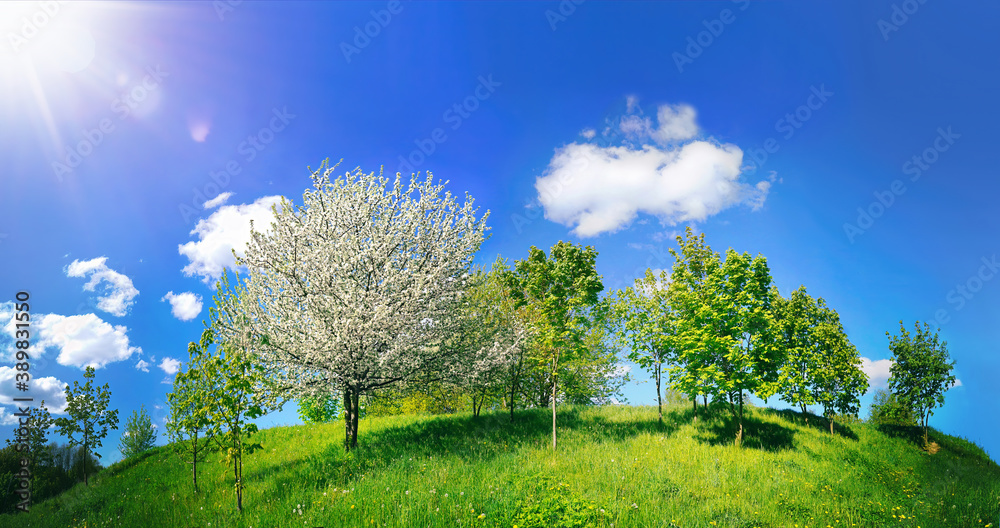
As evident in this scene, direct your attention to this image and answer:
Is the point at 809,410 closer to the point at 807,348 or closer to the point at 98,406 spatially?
the point at 807,348

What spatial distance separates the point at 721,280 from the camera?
18.8 meters

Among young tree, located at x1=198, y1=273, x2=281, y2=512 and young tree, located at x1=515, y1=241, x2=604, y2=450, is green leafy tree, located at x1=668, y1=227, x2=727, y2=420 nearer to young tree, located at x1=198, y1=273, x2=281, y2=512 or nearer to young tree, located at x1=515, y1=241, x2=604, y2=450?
young tree, located at x1=515, y1=241, x2=604, y2=450

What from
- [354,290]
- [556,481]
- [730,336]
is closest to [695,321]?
[730,336]

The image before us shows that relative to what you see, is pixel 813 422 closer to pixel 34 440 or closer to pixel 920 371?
pixel 920 371

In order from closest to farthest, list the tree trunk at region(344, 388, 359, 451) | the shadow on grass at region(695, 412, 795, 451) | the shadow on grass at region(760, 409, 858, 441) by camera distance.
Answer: the tree trunk at region(344, 388, 359, 451), the shadow on grass at region(695, 412, 795, 451), the shadow on grass at region(760, 409, 858, 441)

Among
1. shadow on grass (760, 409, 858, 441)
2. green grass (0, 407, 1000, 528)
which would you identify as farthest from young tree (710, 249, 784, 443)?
shadow on grass (760, 409, 858, 441)

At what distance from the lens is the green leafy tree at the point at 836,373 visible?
23.2m

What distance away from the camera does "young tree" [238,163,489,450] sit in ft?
48.9

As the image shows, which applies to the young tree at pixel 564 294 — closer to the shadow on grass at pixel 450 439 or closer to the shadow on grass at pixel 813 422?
the shadow on grass at pixel 450 439

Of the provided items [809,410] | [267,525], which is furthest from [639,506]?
[809,410]

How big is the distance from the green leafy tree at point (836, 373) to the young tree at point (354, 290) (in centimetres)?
2058

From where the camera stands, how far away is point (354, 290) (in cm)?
1506

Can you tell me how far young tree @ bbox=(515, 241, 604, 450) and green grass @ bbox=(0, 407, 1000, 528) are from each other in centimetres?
395

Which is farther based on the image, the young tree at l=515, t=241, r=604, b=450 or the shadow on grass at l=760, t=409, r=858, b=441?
the shadow on grass at l=760, t=409, r=858, b=441
